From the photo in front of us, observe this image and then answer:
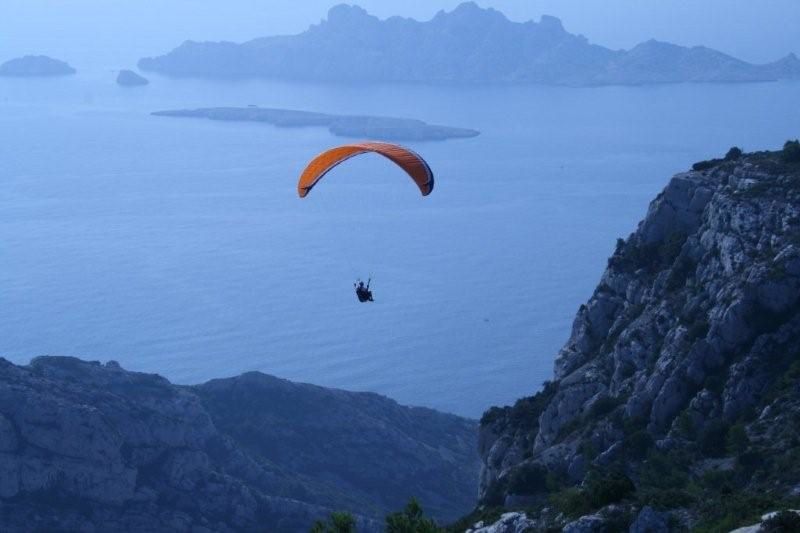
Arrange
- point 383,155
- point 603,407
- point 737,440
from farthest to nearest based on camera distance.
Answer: point 603,407 → point 383,155 → point 737,440

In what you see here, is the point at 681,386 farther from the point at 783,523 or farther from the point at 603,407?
the point at 783,523

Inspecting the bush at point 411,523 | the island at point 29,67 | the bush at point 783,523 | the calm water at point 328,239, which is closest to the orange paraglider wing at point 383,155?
the bush at point 411,523

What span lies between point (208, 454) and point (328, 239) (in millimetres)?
47802

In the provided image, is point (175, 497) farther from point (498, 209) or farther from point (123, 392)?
point (498, 209)

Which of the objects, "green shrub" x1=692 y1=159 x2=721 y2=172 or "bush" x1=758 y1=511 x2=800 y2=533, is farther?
"green shrub" x1=692 y1=159 x2=721 y2=172

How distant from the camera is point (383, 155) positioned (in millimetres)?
20891

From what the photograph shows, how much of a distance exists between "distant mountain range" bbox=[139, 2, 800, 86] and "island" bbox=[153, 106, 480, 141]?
4534 cm

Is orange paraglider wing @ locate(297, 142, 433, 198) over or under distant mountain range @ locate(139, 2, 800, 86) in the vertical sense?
under

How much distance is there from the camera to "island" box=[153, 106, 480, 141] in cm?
12319

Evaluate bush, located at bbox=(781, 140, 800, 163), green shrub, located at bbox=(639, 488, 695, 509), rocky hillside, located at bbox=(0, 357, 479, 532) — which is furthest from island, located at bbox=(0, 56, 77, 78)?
green shrub, located at bbox=(639, 488, 695, 509)

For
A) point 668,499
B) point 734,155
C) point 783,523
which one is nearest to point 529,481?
point 668,499

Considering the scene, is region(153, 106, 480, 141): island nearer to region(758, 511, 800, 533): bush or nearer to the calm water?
the calm water

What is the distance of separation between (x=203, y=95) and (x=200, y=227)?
86101 millimetres

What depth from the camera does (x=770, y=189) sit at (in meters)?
23.5
